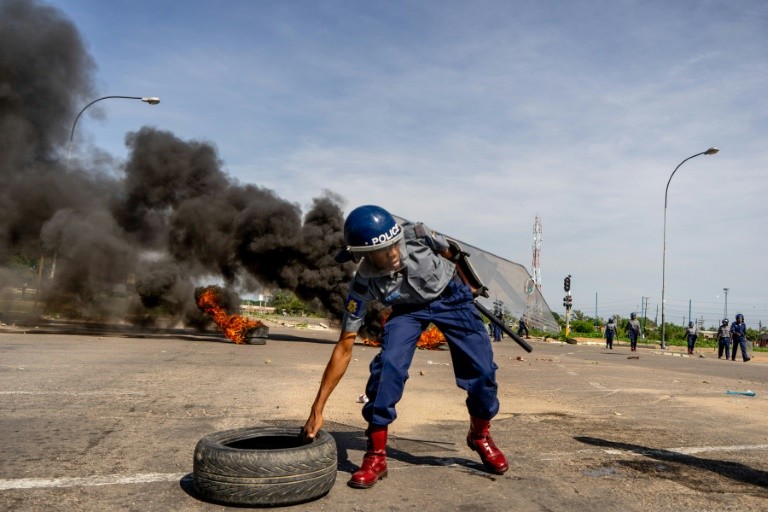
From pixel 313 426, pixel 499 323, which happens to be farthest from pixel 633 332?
pixel 313 426

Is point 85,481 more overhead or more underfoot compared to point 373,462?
more underfoot

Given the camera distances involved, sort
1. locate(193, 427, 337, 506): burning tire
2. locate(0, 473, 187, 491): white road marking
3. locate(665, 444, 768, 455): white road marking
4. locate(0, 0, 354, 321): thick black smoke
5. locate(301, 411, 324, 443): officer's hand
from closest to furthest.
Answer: locate(193, 427, 337, 506): burning tire
locate(0, 473, 187, 491): white road marking
locate(301, 411, 324, 443): officer's hand
locate(665, 444, 768, 455): white road marking
locate(0, 0, 354, 321): thick black smoke

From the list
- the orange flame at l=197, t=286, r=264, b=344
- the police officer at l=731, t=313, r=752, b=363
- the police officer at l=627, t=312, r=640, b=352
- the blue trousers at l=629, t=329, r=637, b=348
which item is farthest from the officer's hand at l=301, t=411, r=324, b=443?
the blue trousers at l=629, t=329, r=637, b=348

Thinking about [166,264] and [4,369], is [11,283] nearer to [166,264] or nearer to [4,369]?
[166,264]

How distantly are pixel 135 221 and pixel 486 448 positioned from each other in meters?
22.4

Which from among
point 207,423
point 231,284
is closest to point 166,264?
point 231,284

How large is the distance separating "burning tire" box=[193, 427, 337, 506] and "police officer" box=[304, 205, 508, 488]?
37 cm

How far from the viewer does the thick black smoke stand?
70.1 ft

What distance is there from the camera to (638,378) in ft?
36.7

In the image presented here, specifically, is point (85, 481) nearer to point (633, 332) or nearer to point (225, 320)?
point (225, 320)

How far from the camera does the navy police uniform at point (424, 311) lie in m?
3.91

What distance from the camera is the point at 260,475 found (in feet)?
10.5

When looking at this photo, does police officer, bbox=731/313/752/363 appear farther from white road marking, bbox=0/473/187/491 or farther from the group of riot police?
white road marking, bbox=0/473/187/491

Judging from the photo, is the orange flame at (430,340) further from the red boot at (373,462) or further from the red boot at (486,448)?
the red boot at (373,462)
